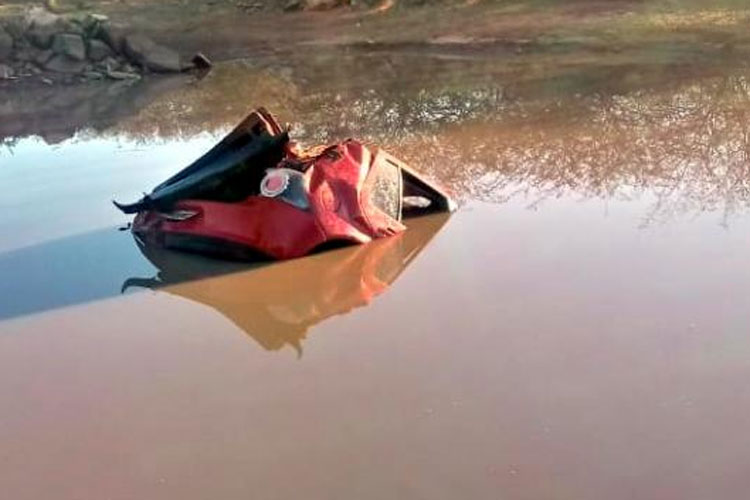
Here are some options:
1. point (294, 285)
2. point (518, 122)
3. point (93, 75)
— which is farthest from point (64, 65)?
point (294, 285)

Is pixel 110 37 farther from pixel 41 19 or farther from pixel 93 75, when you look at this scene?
pixel 41 19

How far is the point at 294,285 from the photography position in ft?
21.1

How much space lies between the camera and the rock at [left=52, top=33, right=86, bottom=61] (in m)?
16.9

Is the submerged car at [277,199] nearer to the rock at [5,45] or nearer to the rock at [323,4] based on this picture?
the rock at [5,45]

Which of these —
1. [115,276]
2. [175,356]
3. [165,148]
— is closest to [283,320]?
[175,356]

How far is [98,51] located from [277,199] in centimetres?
1130

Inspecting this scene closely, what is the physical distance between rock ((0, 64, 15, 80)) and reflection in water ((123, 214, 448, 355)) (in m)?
10.6

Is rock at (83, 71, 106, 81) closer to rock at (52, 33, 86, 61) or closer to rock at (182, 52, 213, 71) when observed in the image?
rock at (52, 33, 86, 61)

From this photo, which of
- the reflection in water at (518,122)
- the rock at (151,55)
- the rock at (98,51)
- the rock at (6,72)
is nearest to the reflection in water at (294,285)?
the reflection in water at (518,122)

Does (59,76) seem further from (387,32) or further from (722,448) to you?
(722,448)

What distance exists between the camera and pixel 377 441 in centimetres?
446

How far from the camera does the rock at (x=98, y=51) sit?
55.6 feet

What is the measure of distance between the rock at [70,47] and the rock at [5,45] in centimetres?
74

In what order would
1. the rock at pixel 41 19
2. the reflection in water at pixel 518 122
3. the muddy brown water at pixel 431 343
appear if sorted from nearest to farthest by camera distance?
1. the muddy brown water at pixel 431 343
2. the reflection in water at pixel 518 122
3. the rock at pixel 41 19
